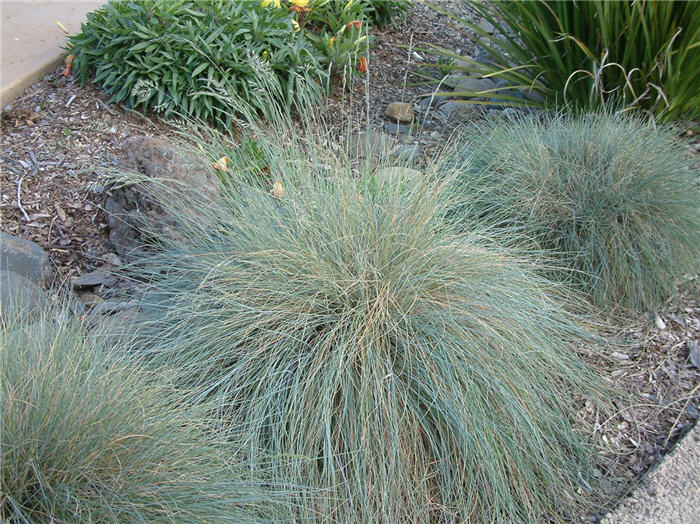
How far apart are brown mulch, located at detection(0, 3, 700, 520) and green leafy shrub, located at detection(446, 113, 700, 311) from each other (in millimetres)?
207

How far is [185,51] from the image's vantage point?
370cm

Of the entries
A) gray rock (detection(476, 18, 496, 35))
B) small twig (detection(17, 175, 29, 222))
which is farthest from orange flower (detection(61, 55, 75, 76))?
gray rock (detection(476, 18, 496, 35))

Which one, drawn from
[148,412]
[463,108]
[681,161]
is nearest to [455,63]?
[463,108]

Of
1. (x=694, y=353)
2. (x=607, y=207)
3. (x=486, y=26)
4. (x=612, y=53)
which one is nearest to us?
(x=694, y=353)

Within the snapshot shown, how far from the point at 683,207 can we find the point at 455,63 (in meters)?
2.50

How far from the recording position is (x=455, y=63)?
4992 mm

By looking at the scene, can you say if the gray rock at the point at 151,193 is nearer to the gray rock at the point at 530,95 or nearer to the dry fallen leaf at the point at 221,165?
the dry fallen leaf at the point at 221,165

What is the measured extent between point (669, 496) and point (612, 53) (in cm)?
269

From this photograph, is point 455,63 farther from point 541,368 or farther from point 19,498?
point 19,498

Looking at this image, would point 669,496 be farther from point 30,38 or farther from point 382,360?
point 30,38

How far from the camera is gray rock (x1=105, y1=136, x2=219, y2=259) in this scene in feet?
9.43

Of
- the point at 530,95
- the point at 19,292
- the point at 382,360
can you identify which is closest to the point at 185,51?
the point at 19,292

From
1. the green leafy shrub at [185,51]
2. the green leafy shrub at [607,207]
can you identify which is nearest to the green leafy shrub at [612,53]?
the green leafy shrub at [607,207]

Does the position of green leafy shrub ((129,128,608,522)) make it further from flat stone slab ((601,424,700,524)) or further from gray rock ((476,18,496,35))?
gray rock ((476,18,496,35))
